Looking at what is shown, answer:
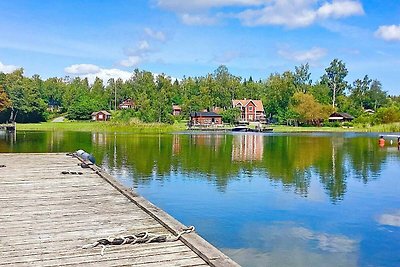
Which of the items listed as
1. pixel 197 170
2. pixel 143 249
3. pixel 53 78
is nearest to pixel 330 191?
pixel 197 170

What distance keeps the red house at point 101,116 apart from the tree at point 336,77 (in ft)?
165

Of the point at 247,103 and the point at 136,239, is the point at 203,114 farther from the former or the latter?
the point at 136,239

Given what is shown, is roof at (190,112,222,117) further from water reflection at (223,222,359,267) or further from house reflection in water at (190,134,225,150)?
water reflection at (223,222,359,267)

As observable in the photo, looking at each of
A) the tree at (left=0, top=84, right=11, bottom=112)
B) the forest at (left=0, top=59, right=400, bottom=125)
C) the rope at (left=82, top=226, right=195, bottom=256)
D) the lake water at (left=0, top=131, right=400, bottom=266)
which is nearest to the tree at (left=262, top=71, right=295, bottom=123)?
the forest at (left=0, top=59, right=400, bottom=125)

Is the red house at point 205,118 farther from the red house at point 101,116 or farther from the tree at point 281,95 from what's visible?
the red house at point 101,116

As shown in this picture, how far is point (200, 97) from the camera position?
3720 inches

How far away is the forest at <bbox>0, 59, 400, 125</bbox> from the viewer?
8038 centimetres

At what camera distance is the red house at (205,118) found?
88269 millimetres

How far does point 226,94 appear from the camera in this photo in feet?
325

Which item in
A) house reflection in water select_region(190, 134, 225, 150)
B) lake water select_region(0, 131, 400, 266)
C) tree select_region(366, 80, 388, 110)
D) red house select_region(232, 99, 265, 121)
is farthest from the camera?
tree select_region(366, 80, 388, 110)

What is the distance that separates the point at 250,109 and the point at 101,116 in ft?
100

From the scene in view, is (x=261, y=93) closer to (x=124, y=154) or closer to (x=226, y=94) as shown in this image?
(x=226, y=94)

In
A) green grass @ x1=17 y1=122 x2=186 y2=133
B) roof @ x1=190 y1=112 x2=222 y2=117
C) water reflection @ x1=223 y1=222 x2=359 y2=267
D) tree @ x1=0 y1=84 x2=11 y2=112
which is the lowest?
water reflection @ x1=223 y1=222 x2=359 y2=267

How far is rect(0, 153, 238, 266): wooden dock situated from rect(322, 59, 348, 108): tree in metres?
103
